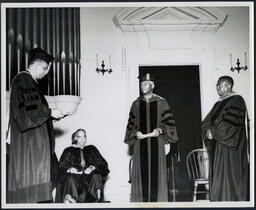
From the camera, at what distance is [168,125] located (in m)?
5.72

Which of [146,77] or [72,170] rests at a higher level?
[146,77]

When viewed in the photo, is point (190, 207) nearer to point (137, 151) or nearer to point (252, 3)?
point (137, 151)

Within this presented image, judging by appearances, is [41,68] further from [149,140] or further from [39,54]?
[149,140]

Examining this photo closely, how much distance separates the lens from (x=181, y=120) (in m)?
5.71

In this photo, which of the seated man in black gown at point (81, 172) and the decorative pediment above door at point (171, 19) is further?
the decorative pediment above door at point (171, 19)

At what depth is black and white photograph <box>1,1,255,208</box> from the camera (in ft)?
18.4

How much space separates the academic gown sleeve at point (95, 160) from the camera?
5.66m

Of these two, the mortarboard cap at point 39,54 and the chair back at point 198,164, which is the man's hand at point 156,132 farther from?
the mortarboard cap at point 39,54

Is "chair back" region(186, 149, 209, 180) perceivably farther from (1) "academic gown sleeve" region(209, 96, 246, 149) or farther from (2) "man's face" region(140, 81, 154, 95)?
(2) "man's face" region(140, 81, 154, 95)

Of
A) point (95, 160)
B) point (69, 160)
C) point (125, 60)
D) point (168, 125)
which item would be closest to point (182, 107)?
point (168, 125)

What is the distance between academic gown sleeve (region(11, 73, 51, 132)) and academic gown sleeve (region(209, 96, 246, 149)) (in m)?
1.88

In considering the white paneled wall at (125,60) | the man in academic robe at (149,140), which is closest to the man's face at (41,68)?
the white paneled wall at (125,60)

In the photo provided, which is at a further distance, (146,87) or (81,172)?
(146,87)

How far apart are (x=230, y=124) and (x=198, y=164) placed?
1.87 feet
